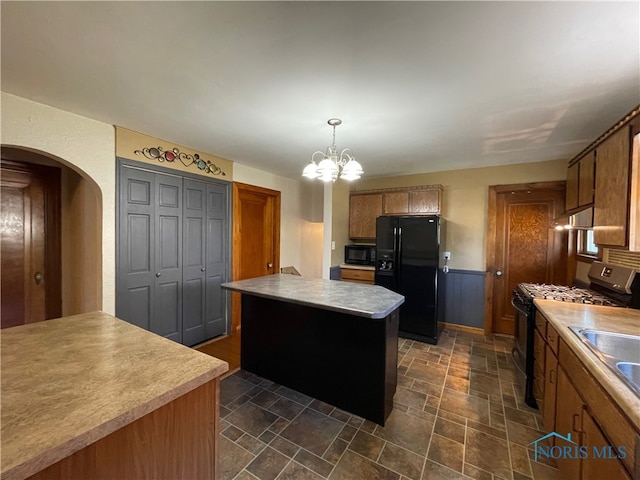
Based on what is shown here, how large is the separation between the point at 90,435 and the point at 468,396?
2.65 meters

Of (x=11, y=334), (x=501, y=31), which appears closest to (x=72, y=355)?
(x=11, y=334)

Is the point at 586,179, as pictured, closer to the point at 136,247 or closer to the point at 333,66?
the point at 333,66

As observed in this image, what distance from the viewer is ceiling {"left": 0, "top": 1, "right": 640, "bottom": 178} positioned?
120 centimetres

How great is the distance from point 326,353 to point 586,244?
314 centimetres

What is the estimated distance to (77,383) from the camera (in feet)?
2.79

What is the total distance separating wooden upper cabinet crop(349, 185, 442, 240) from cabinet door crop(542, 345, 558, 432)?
7.53 ft

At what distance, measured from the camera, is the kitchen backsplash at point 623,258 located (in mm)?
2020

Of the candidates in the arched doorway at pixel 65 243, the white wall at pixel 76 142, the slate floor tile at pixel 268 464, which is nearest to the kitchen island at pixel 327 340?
the slate floor tile at pixel 268 464

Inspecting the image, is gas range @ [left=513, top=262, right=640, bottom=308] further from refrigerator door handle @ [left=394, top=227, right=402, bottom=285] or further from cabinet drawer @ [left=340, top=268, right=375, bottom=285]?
cabinet drawer @ [left=340, top=268, right=375, bottom=285]

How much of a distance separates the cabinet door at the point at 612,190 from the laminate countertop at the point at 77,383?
7.92 feet

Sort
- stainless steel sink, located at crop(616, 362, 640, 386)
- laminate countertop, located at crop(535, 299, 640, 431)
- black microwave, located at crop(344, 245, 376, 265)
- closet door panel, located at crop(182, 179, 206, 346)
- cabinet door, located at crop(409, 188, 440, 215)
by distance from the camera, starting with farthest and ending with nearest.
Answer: black microwave, located at crop(344, 245, 376, 265) < cabinet door, located at crop(409, 188, 440, 215) < closet door panel, located at crop(182, 179, 206, 346) < stainless steel sink, located at crop(616, 362, 640, 386) < laminate countertop, located at crop(535, 299, 640, 431)

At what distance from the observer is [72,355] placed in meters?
1.03

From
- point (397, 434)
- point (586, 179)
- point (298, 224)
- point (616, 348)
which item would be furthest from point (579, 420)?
point (298, 224)

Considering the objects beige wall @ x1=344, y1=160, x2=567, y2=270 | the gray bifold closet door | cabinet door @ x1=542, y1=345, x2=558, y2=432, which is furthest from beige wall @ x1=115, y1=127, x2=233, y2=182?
cabinet door @ x1=542, y1=345, x2=558, y2=432
